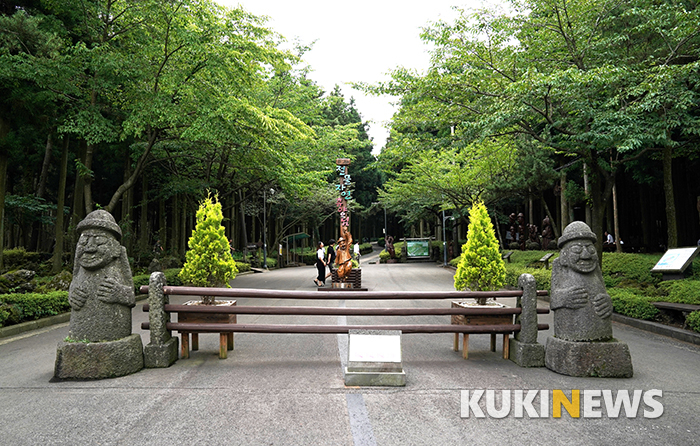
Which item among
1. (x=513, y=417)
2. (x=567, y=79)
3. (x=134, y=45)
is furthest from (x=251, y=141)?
(x=513, y=417)

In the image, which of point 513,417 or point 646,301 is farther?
point 646,301

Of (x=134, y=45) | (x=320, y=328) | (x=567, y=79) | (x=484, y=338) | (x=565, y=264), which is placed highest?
(x=134, y=45)

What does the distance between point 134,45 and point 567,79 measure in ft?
41.6

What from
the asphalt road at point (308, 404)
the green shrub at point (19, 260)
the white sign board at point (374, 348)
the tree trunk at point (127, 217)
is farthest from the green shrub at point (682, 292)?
the green shrub at point (19, 260)

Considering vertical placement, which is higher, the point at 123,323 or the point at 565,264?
the point at 565,264

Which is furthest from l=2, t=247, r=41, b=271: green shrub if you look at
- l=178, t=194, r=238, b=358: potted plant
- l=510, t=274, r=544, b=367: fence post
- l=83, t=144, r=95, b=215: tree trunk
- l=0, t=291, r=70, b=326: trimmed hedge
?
l=510, t=274, r=544, b=367: fence post

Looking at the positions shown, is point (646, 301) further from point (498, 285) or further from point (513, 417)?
point (513, 417)

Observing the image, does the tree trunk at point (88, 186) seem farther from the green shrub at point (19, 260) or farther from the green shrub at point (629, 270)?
the green shrub at point (629, 270)

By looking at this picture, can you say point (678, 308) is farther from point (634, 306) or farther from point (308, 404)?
point (308, 404)

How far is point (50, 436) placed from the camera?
3.61 metres

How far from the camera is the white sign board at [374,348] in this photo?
4.88 metres

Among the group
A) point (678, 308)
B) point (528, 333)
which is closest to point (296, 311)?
point (528, 333)

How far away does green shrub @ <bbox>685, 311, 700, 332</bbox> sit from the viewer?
23.9ft

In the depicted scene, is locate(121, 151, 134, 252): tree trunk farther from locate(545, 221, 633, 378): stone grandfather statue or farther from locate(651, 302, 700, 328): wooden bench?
locate(651, 302, 700, 328): wooden bench
